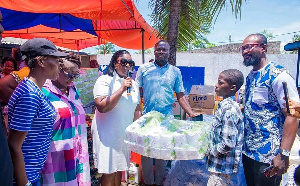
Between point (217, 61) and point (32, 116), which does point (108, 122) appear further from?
point (217, 61)

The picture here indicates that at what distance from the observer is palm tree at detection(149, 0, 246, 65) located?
4.60 meters

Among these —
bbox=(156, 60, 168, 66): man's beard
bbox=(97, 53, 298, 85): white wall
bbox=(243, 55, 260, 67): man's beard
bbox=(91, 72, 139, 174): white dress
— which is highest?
bbox=(97, 53, 298, 85): white wall

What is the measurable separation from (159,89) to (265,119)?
157 centimetres

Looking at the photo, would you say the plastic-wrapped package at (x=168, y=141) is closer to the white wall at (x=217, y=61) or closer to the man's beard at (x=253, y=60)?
the man's beard at (x=253, y=60)

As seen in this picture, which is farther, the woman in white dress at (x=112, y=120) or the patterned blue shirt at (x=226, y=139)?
the woman in white dress at (x=112, y=120)

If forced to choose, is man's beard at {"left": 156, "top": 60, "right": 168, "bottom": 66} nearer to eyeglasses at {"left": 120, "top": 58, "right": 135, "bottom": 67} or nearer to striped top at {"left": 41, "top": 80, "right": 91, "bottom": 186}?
eyeglasses at {"left": 120, "top": 58, "right": 135, "bottom": 67}

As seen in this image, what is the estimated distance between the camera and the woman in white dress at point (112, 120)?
257 cm

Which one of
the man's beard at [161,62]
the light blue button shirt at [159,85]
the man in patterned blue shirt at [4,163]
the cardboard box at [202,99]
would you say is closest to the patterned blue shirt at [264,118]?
the light blue button shirt at [159,85]

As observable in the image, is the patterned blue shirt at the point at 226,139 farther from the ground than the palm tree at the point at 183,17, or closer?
closer

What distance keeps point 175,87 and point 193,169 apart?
1.20 meters

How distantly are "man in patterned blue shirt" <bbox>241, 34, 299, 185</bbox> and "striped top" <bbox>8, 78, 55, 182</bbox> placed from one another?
1.71m

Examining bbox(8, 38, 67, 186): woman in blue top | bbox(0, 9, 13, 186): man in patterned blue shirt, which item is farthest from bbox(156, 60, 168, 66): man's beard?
bbox(0, 9, 13, 186): man in patterned blue shirt

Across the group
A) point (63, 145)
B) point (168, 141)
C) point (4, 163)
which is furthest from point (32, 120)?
point (168, 141)

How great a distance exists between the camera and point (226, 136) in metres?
2.20
